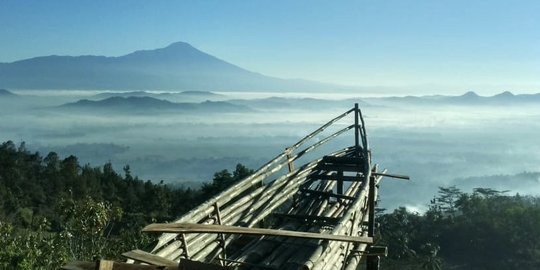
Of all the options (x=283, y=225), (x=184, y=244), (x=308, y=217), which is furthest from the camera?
(x=283, y=225)

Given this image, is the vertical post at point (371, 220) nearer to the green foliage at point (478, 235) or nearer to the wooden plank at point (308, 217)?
the wooden plank at point (308, 217)

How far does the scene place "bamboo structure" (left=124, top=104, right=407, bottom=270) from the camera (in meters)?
4.18

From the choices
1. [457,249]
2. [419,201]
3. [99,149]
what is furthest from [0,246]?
[99,149]

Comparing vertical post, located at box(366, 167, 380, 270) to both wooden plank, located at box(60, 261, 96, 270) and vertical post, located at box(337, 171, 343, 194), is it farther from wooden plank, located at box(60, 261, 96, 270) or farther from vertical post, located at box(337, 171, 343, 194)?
wooden plank, located at box(60, 261, 96, 270)

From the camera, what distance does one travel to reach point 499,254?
4219 cm

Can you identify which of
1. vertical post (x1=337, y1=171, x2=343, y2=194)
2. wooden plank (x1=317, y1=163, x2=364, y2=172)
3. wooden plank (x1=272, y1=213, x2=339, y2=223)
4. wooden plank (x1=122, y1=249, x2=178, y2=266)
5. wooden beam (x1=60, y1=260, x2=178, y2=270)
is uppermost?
wooden beam (x1=60, y1=260, x2=178, y2=270)

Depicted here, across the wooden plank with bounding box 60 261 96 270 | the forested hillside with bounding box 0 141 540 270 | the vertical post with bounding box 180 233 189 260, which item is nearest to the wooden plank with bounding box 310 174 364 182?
the vertical post with bounding box 180 233 189 260

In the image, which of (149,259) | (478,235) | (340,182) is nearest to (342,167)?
(340,182)

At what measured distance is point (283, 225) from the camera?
22.2 ft

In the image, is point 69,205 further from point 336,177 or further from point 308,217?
point 308,217

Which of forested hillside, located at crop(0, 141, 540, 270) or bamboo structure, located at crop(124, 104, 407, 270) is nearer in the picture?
bamboo structure, located at crop(124, 104, 407, 270)

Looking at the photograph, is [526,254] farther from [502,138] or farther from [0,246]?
[502,138]

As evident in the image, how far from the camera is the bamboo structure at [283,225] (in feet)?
13.7

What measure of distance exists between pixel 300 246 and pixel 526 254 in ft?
135
